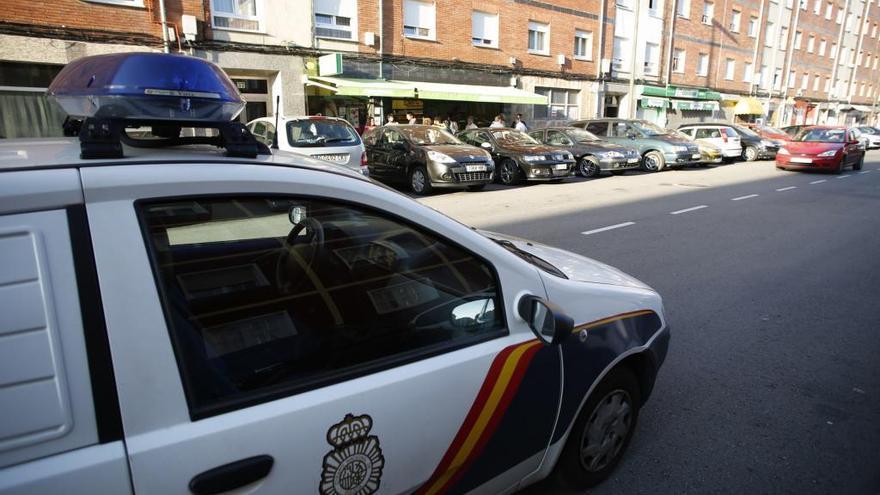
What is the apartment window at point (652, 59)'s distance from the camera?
28.1 m

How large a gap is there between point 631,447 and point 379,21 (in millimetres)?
17302

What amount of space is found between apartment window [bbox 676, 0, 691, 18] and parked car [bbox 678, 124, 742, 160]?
11.6m

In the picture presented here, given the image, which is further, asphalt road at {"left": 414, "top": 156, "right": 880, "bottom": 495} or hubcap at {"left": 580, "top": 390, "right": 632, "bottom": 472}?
asphalt road at {"left": 414, "top": 156, "right": 880, "bottom": 495}

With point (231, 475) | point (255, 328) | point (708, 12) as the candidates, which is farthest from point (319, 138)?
point (708, 12)

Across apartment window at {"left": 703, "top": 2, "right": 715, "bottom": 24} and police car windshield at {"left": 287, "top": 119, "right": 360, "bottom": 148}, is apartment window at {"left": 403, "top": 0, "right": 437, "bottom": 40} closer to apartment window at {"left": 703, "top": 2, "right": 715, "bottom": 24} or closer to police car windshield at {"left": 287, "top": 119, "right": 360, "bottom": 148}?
police car windshield at {"left": 287, "top": 119, "right": 360, "bottom": 148}

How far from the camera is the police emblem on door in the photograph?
58.9 inches

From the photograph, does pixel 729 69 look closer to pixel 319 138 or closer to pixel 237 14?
pixel 237 14

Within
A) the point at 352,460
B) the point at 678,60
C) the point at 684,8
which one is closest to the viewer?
the point at 352,460

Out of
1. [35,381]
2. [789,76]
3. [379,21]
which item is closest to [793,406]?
[35,381]

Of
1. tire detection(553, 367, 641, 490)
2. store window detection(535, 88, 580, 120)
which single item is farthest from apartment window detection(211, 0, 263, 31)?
tire detection(553, 367, 641, 490)

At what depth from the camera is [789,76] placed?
4041 cm

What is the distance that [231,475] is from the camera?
132cm

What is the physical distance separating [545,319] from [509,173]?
12.2 meters

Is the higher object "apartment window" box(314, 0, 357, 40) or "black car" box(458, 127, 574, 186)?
"apartment window" box(314, 0, 357, 40)
